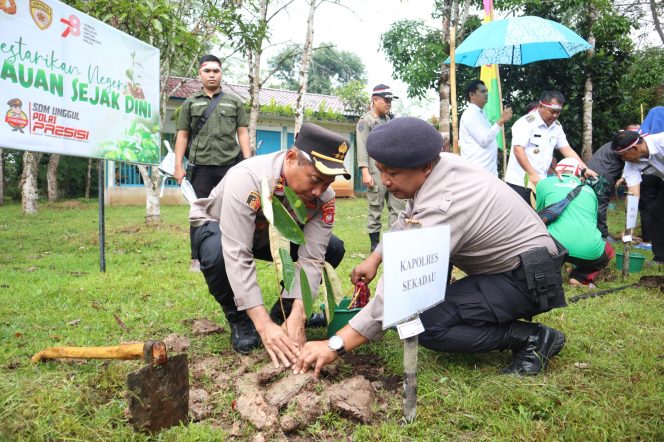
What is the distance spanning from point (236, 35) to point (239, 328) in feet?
22.5

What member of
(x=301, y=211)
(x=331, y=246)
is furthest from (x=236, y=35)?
(x=301, y=211)

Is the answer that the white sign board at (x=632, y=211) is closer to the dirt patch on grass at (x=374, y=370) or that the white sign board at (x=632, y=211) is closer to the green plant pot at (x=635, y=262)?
the green plant pot at (x=635, y=262)

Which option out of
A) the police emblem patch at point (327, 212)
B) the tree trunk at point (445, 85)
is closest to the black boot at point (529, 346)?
the police emblem patch at point (327, 212)

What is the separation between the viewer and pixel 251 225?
2510 mm

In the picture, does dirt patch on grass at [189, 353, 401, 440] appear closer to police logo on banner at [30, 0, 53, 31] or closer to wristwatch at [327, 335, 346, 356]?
wristwatch at [327, 335, 346, 356]

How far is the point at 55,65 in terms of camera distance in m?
4.09

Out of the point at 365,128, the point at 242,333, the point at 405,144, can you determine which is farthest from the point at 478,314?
the point at 365,128

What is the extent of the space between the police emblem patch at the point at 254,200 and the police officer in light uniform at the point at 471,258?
65 cm

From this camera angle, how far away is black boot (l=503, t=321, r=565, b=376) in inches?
94.8

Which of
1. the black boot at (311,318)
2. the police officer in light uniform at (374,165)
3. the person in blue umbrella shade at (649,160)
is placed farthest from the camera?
the police officer in light uniform at (374,165)

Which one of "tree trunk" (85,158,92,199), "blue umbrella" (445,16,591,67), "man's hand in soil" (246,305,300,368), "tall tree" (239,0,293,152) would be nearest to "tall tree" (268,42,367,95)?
"tree trunk" (85,158,92,199)

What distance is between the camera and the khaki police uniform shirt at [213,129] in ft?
15.9

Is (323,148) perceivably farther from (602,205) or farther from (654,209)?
(654,209)

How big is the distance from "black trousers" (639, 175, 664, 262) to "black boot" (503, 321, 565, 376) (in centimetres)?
334
